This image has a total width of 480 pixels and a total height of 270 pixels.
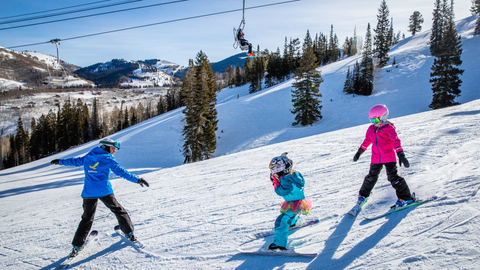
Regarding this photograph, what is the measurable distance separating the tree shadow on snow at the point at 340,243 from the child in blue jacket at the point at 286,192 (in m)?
0.57

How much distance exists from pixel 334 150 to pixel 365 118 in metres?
20.2

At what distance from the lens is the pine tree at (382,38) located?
4416cm

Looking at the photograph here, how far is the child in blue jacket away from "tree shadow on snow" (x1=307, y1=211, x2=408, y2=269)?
1.86 feet

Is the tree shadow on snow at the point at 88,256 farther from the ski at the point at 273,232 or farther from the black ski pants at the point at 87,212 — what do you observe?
the ski at the point at 273,232

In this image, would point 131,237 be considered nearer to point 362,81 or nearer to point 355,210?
point 355,210

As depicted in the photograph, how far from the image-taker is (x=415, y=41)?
5694 cm

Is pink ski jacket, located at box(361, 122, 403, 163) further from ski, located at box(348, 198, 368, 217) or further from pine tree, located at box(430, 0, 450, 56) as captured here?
pine tree, located at box(430, 0, 450, 56)

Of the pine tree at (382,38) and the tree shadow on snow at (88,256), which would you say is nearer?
the tree shadow on snow at (88,256)

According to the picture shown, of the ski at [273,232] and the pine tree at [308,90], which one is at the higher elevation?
the pine tree at [308,90]

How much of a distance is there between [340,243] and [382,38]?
53.1m

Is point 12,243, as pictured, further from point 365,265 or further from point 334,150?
point 334,150

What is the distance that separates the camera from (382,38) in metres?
44.2

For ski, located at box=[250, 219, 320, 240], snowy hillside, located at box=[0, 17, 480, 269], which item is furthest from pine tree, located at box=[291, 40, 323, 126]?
ski, located at box=[250, 219, 320, 240]

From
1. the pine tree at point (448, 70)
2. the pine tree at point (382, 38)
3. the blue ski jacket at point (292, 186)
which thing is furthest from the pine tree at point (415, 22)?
the blue ski jacket at point (292, 186)
